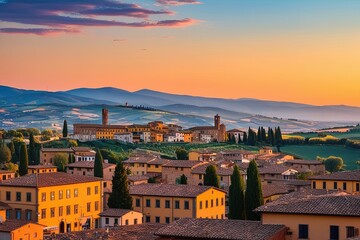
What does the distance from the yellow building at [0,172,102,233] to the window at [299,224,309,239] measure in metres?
33.9

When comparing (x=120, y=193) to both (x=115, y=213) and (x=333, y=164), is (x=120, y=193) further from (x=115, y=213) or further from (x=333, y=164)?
(x=333, y=164)

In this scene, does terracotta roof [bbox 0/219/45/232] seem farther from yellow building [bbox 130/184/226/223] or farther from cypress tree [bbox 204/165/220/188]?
cypress tree [bbox 204/165/220/188]

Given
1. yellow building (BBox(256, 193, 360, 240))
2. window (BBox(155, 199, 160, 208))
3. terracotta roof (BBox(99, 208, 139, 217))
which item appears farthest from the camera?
window (BBox(155, 199, 160, 208))

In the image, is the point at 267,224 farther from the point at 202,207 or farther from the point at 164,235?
the point at 202,207

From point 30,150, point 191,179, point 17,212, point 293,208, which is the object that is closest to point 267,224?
point 293,208

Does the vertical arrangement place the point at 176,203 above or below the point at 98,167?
below

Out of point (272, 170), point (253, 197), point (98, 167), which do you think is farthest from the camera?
point (272, 170)

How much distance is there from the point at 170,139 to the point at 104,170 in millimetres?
100969

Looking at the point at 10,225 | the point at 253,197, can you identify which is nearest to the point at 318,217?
the point at 10,225

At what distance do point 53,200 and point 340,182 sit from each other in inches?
1070

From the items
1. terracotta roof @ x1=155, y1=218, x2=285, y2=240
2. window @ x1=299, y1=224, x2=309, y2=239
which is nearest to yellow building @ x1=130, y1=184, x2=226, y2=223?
terracotta roof @ x1=155, y1=218, x2=285, y2=240

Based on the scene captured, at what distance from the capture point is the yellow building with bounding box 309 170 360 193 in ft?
221

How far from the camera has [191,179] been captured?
3595 inches

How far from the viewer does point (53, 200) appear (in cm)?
6425
